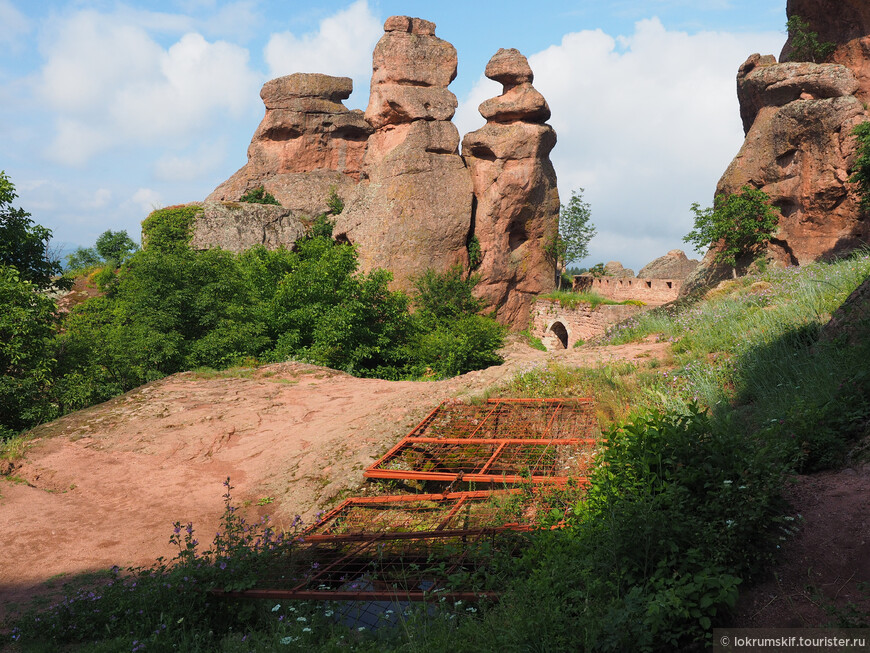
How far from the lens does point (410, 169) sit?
983 inches

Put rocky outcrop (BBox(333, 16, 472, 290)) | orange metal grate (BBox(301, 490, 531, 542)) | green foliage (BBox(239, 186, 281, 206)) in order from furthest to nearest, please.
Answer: green foliage (BBox(239, 186, 281, 206)) < rocky outcrop (BBox(333, 16, 472, 290)) < orange metal grate (BBox(301, 490, 531, 542))

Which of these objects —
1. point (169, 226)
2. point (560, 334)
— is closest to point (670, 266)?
point (560, 334)

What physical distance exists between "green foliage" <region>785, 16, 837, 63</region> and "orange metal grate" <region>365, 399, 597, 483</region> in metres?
18.8

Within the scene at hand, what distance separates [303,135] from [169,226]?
10.7 meters

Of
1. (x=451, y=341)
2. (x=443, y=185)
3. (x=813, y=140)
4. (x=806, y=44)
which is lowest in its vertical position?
(x=451, y=341)

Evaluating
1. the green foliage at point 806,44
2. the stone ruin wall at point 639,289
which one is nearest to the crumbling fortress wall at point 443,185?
the stone ruin wall at point 639,289

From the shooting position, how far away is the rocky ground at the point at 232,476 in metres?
2.88

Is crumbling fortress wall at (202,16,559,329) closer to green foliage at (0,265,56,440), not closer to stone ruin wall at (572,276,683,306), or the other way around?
stone ruin wall at (572,276,683,306)

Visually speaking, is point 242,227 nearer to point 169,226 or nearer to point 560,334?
point 169,226

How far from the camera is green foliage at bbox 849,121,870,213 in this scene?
44.9 feet

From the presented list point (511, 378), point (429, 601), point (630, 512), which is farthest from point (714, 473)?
point (511, 378)

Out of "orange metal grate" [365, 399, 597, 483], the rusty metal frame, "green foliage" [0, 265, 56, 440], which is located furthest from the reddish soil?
"green foliage" [0, 265, 56, 440]

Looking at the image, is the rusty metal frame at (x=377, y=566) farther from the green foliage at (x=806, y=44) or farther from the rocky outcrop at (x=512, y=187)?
the green foliage at (x=806, y=44)

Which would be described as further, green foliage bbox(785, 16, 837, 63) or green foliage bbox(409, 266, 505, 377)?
green foliage bbox(785, 16, 837, 63)
